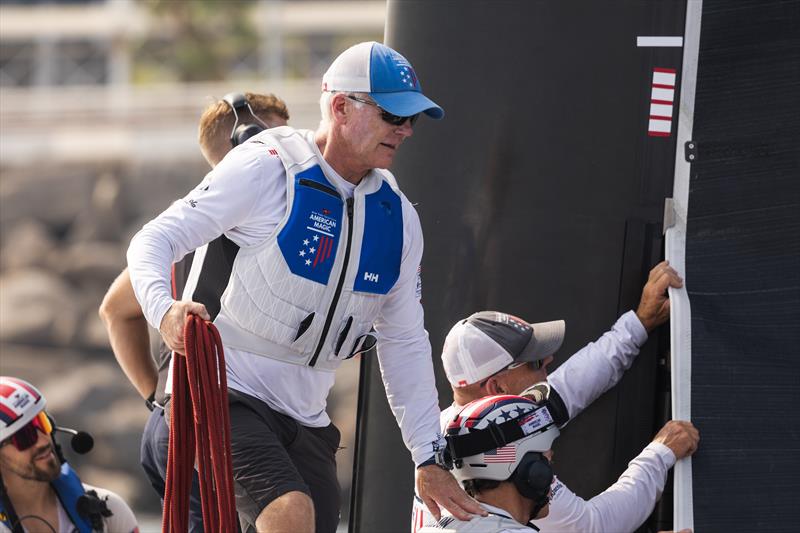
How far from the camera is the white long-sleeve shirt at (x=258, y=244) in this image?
11.6 ft

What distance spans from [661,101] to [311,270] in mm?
1440

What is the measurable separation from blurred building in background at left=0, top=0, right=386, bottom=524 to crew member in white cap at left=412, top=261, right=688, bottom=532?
53.9 ft

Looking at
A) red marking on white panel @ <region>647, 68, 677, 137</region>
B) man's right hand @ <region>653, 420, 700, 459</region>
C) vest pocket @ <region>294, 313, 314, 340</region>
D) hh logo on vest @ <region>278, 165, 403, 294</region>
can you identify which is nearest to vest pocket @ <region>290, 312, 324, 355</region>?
vest pocket @ <region>294, 313, 314, 340</region>

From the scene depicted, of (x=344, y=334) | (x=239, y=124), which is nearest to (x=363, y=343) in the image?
(x=344, y=334)

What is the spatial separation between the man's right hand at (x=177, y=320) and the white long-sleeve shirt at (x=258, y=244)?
1.1 inches

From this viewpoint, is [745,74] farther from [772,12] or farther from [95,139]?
[95,139]

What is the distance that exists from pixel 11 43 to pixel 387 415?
1015 inches

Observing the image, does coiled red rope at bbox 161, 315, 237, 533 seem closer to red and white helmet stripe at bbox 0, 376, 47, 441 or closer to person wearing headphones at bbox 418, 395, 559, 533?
person wearing headphones at bbox 418, 395, 559, 533

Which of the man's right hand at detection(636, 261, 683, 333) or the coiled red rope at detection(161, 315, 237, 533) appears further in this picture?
the man's right hand at detection(636, 261, 683, 333)

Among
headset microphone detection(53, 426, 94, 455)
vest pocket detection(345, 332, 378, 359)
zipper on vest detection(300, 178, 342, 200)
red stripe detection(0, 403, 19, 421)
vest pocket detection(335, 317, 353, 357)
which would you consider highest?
zipper on vest detection(300, 178, 342, 200)

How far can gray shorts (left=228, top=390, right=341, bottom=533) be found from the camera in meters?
3.65

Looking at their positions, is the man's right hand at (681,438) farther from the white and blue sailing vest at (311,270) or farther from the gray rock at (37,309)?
the gray rock at (37,309)

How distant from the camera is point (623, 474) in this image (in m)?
4.18

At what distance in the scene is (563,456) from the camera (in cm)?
454
